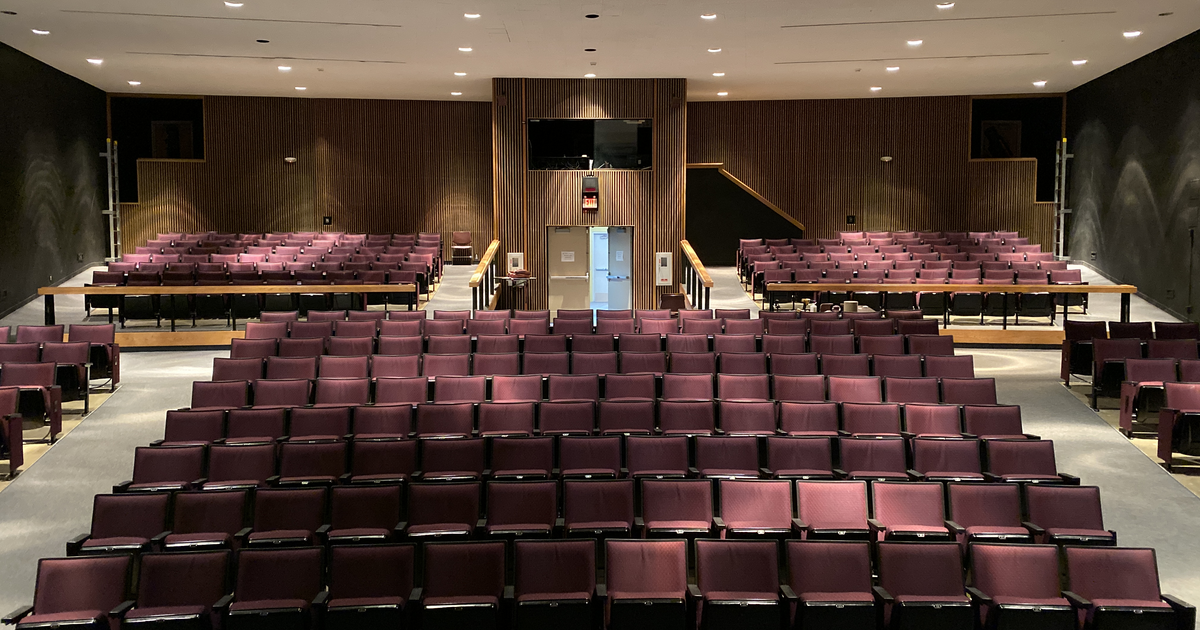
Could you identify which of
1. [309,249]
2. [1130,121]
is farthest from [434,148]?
[1130,121]

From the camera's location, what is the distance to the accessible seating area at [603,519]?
4.52m

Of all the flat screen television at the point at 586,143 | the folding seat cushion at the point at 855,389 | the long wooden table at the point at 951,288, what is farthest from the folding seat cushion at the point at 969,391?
the flat screen television at the point at 586,143

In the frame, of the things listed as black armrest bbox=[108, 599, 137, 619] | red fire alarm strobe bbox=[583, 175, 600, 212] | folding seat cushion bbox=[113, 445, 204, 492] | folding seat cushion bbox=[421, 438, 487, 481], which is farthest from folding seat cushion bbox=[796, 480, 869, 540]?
red fire alarm strobe bbox=[583, 175, 600, 212]

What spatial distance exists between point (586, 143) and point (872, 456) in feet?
32.4

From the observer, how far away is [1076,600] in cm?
455

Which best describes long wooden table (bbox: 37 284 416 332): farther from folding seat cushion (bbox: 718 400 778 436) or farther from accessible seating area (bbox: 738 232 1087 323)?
folding seat cushion (bbox: 718 400 778 436)

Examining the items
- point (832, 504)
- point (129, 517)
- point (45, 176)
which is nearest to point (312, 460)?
point (129, 517)

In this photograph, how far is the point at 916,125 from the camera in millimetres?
17672

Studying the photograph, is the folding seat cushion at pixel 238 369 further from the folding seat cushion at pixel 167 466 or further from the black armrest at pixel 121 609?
the black armrest at pixel 121 609

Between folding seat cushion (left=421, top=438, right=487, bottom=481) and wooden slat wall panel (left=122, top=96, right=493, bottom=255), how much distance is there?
41.0 feet

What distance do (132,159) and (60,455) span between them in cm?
1182

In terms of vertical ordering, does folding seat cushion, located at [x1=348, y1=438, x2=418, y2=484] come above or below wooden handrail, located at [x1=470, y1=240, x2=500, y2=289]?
below

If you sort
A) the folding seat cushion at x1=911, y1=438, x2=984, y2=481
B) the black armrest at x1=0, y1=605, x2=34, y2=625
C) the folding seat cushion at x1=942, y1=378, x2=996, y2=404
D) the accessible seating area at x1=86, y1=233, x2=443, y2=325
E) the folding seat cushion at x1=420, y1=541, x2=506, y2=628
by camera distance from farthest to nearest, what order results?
1. the accessible seating area at x1=86, y1=233, x2=443, y2=325
2. the folding seat cushion at x1=942, y1=378, x2=996, y2=404
3. the folding seat cushion at x1=911, y1=438, x2=984, y2=481
4. the folding seat cushion at x1=420, y1=541, x2=506, y2=628
5. the black armrest at x1=0, y1=605, x2=34, y2=625

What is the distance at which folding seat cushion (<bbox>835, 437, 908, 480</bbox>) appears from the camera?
6086mm
